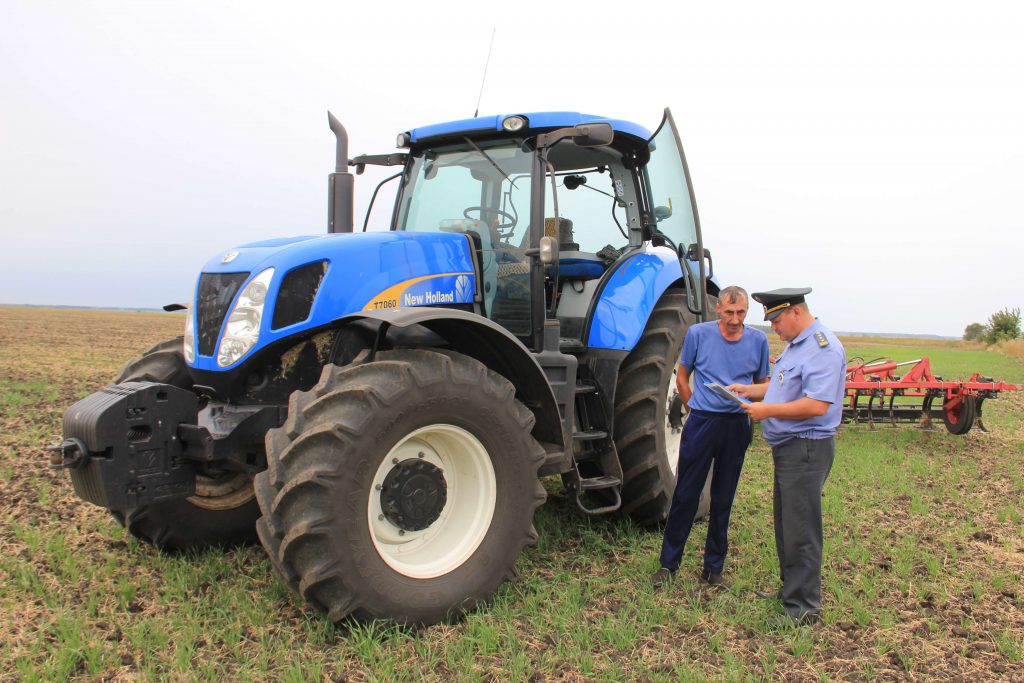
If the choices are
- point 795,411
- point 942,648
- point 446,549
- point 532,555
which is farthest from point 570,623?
point 942,648

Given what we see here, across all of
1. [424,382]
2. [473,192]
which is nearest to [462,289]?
[473,192]

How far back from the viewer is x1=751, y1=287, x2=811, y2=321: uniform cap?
354 cm

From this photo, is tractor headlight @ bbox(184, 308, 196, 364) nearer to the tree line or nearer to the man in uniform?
the man in uniform

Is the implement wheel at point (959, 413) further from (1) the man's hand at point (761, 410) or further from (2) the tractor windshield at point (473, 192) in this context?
(2) the tractor windshield at point (473, 192)

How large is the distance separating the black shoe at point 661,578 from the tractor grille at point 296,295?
2.25 meters

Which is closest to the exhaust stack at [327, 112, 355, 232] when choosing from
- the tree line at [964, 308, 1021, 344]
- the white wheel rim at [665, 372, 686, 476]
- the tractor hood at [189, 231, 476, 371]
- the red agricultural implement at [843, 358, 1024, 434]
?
the tractor hood at [189, 231, 476, 371]

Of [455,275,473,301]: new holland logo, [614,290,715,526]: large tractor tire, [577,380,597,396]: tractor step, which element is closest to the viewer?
[455,275,473,301]: new holland logo

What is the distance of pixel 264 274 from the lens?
343 cm

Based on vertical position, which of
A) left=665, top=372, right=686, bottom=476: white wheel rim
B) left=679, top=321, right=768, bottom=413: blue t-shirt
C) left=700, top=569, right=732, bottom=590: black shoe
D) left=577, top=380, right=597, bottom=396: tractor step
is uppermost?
left=679, top=321, right=768, bottom=413: blue t-shirt

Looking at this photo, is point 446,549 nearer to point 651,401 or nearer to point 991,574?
point 651,401

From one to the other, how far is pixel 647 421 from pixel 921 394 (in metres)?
5.64

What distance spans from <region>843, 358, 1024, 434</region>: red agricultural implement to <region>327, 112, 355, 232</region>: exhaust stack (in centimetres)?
609

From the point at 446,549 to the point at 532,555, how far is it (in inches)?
35.9

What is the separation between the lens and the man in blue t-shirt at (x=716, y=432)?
3.92 meters
